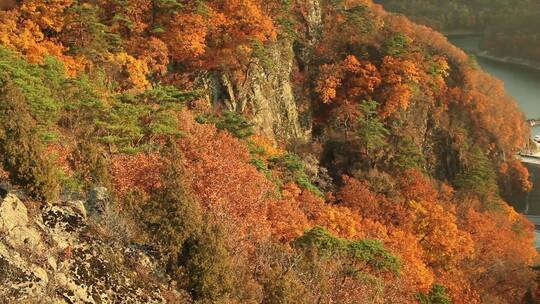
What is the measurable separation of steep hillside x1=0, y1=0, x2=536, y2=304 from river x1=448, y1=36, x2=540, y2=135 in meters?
39.9

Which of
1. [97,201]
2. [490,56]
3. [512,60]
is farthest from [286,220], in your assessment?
[490,56]

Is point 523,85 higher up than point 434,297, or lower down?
lower down

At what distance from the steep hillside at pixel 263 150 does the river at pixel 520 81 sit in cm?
3988

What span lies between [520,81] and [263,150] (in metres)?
95.9

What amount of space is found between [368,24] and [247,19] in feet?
48.2

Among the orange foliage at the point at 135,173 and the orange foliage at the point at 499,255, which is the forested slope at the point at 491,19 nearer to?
the orange foliage at the point at 499,255

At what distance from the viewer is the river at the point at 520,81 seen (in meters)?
94.3

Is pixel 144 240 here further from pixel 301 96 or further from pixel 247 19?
pixel 301 96

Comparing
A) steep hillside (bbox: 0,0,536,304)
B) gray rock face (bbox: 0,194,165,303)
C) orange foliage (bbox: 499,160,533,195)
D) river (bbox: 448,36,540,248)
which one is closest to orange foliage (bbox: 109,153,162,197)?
steep hillside (bbox: 0,0,536,304)

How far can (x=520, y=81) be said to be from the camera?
108 m

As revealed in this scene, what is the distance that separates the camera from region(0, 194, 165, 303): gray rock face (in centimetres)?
880

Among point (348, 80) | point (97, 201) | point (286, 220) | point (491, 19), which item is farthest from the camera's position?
point (491, 19)

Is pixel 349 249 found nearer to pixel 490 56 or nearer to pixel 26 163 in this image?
pixel 26 163

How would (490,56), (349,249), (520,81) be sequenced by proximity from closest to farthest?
(349,249) < (520,81) < (490,56)
